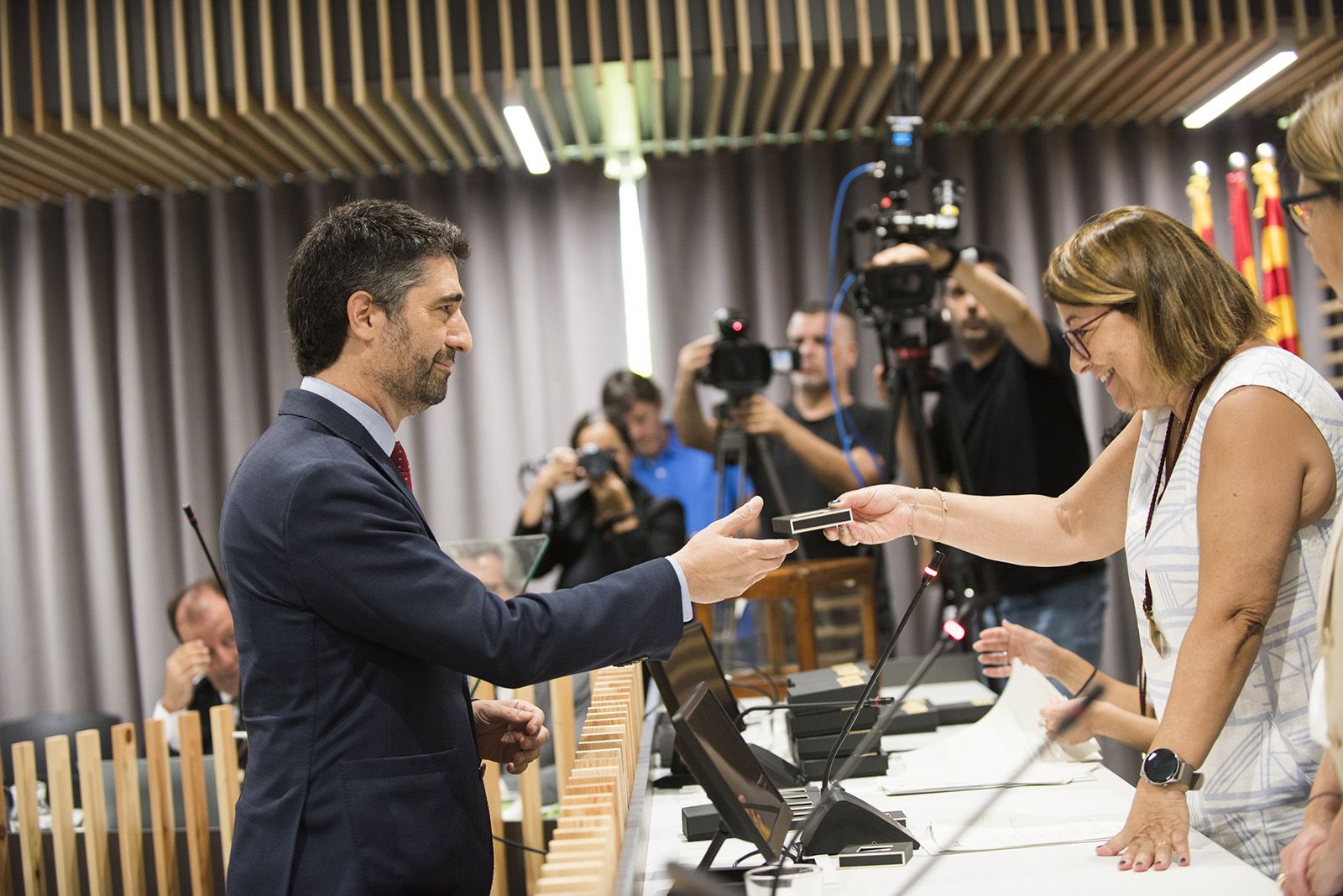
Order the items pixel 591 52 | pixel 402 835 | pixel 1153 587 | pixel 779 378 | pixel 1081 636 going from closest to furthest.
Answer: pixel 402 835
pixel 1153 587
pixel 1081 636
pixel 591 52
pixel 779 378

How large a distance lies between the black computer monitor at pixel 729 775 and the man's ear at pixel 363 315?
0.67 metres

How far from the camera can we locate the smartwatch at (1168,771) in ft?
4.61

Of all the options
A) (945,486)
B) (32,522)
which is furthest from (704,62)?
(32,522)

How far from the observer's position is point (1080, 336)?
66.9 inches

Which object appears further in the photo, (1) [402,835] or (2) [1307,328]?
(2) [1307,328]

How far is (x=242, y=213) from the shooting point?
5.10m

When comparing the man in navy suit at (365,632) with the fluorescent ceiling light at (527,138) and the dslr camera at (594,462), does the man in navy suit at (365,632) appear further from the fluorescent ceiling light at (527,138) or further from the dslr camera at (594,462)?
the fluorescent ceiling light at (527,138)

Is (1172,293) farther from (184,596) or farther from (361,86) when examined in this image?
(361,86)

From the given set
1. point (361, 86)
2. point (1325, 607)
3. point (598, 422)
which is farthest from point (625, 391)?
point (1325, 607)

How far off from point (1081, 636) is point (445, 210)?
3.14 meters

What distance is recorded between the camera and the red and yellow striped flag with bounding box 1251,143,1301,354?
3561 millimetres

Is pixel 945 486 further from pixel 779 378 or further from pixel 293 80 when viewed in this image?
pixel 293 80

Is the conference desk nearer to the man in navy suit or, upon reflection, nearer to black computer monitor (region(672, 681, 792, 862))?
black computer monitor (region(672, 681, 792, 862))

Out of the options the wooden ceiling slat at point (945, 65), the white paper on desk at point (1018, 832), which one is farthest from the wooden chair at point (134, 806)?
the wooden ceiling slat at point (945, 65)
